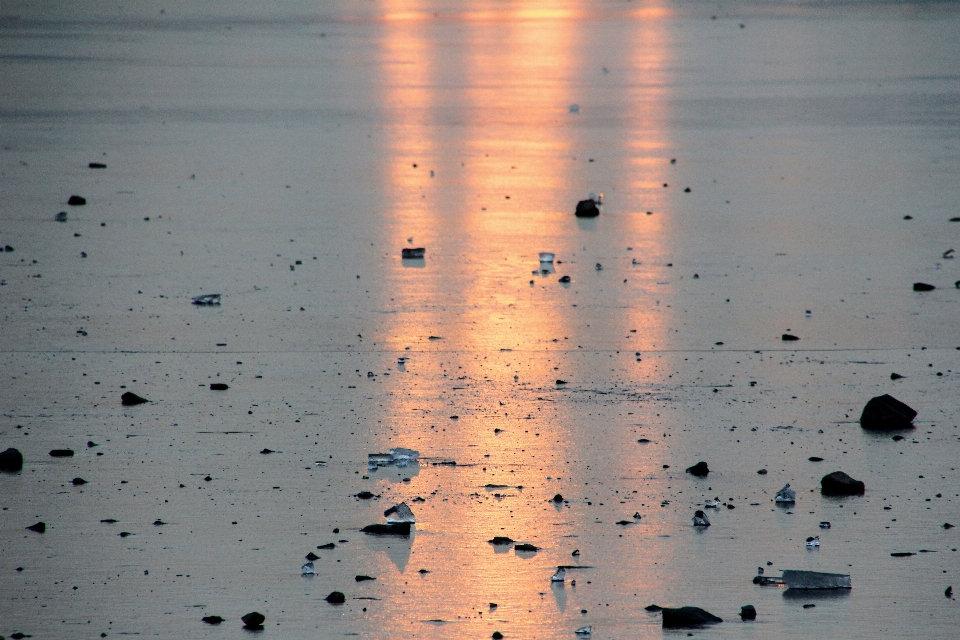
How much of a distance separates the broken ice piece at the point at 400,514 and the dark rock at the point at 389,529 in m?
0.03

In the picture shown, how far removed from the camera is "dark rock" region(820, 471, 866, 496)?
4.79m

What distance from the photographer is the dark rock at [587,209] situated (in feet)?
31.4

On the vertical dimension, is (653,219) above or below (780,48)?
below

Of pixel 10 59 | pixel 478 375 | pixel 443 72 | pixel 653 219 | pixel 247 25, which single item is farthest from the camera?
pixel 247 25

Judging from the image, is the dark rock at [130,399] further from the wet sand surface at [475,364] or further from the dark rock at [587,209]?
the dark rock at [587,209]

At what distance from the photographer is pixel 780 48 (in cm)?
2130

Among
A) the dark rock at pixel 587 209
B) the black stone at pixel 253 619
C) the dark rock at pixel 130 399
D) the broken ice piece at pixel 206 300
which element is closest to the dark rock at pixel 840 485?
the black stone at pixel 253 619

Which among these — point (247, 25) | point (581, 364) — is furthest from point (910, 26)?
point (581, 364)

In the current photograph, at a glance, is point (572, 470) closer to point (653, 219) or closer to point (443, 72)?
point (653, 219)

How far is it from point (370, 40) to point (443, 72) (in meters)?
5.11

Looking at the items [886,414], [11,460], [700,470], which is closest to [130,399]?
[11,460]

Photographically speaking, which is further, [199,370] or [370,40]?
[370,40]

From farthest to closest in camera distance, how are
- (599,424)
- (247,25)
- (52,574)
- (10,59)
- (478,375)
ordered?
(247,25)
(10,59)
(478,375)
(599,424)
(52,574)

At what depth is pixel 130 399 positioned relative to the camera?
5.74 meters
